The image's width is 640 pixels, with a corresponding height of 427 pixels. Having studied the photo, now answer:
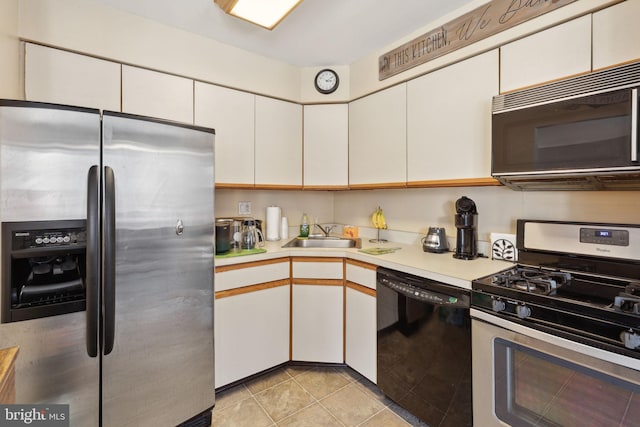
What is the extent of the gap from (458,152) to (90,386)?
7.15 feet

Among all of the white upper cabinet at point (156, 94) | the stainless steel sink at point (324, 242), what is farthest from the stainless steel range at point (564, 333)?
the white upper cabinet at point (156, 94)

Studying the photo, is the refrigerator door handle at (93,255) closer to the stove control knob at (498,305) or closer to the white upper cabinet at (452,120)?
the stove control knob at (498,305)

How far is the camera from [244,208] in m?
2.52

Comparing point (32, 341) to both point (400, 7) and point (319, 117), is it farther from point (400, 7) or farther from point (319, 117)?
point (400, 7)

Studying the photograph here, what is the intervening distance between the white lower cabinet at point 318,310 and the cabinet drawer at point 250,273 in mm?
96

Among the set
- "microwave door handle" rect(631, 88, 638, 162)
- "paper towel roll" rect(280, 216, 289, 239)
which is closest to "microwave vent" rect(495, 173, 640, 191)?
"microwave door handle" rect(631, 88, 638, 162)

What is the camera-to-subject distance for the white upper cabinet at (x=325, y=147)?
8.15ft

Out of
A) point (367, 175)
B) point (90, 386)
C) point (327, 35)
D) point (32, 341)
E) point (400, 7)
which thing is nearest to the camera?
point (32, 341)

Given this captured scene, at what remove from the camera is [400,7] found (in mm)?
1733

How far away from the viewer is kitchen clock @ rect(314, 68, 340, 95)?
2.46 m

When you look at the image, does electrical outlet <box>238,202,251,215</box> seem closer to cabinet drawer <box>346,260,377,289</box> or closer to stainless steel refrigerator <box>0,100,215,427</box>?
stainless steel refrigerator <box>0,100,215,427</box>

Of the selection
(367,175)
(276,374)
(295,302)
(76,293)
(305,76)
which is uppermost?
(305,76)

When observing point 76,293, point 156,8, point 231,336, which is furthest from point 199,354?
point 156,8

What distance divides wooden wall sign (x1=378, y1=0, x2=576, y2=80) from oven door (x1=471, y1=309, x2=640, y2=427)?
147 cm
